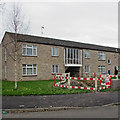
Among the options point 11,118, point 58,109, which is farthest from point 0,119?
point 58,109

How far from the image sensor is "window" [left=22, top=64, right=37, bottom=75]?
21.6 m

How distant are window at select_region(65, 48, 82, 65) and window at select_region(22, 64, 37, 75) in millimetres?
6225

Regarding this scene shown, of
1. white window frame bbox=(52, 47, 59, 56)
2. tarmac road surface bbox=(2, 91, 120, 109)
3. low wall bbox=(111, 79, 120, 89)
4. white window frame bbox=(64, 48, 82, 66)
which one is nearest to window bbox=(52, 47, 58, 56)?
white window frame bbox=(52, 47, 59, 56)

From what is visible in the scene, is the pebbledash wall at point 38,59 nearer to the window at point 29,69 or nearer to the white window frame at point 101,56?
the window at point 29,69

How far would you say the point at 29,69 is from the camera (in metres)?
22.1

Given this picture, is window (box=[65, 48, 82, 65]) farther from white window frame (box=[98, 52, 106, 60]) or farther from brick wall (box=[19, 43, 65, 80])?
white window frame (box=[98, 52, 106, 60])

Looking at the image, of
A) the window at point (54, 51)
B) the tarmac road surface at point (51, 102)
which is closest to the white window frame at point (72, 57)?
the window at point (54, 51)

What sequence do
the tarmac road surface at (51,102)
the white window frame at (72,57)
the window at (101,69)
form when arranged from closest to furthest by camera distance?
the tarmac road surface at (51,102) → the white window frame at (72,57) → the window at (101,69)

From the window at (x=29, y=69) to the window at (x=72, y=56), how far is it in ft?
20.4

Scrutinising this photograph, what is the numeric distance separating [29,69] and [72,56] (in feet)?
28.9

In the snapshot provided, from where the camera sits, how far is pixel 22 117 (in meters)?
5.52

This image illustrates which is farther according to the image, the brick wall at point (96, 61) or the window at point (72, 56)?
the brick wall at point (96, 61)

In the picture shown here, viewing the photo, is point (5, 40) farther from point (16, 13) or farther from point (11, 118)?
point (11, 118)

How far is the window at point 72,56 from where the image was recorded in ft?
86.7
